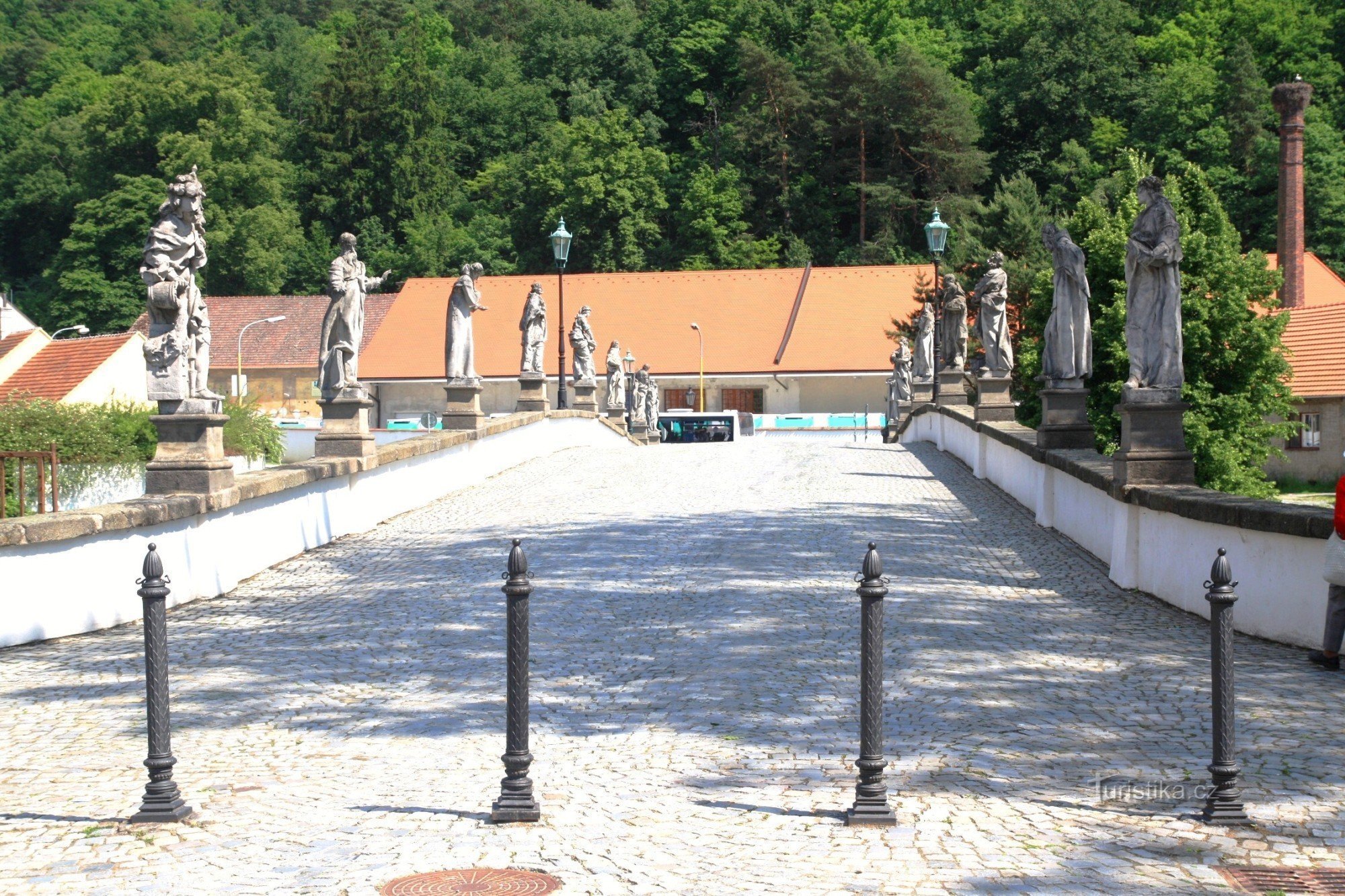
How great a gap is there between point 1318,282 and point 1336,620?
55.6 meters

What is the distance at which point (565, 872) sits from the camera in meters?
5.58

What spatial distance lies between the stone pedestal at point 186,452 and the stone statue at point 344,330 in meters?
4.86

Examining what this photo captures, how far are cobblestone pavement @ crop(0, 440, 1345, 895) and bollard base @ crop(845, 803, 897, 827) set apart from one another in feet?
0.17

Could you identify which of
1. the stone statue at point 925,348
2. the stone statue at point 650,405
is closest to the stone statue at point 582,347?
the stone statue at point 925,348

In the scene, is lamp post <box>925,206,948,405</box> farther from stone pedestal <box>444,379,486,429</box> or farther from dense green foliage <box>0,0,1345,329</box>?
dense green foliage <box>0,0,1345,329</box>

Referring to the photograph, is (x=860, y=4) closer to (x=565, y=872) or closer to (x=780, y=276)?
(x=780, y=276)

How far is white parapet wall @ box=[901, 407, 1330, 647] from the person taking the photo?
9367mm

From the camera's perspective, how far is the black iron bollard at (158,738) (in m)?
6.15

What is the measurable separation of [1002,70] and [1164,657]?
261 ft

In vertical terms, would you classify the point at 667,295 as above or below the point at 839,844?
above

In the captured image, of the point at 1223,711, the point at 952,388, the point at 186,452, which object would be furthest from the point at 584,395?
the point at 1223,711

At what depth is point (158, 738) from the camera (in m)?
6.21

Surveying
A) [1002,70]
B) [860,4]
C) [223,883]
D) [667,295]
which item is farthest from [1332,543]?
[860,4]

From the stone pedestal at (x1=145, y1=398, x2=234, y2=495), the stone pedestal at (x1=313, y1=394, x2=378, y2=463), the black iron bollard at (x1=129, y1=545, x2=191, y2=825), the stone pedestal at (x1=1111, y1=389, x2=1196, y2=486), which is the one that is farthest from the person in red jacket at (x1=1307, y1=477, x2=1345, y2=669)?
the stone pedestal at (x1=313, y1=394, x2=378, y2=463)
